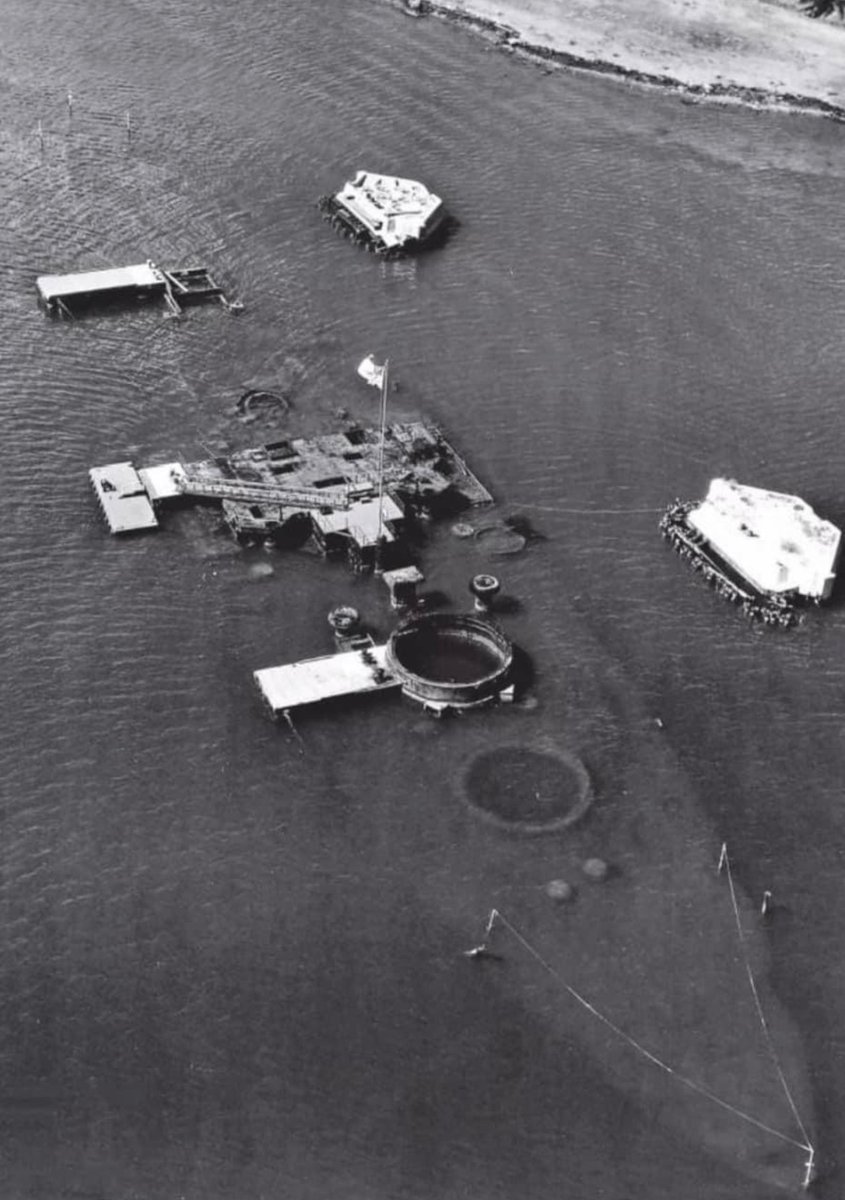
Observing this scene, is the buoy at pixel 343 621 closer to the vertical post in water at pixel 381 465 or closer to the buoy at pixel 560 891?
the vertical post in water at pixel 381 465

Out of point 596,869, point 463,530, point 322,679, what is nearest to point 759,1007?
point 596,869

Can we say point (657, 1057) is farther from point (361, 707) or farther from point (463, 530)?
point (463, 530)

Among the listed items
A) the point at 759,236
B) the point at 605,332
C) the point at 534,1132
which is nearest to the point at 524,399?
the point at 605,332

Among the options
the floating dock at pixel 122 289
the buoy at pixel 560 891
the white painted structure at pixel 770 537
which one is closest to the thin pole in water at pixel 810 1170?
the buoy at pixel 560 891

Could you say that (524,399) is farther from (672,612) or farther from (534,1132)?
(534,1132)

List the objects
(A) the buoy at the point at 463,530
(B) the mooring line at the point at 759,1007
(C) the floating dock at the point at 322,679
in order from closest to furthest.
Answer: (B) the mooring line at the point at 759,1007, (C) the floating dock at the point at 322,679, (A) the buoy at the point at 463,530

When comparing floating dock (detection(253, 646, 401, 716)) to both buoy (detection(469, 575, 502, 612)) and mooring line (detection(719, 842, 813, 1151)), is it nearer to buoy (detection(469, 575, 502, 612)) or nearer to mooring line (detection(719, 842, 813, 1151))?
buoy (detection(469, 575, 502, 612))
